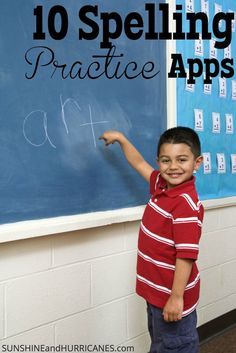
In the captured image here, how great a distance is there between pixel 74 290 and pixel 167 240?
0.46 metres

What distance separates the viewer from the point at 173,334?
5.30 ft

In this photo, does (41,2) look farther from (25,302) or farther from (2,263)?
(25,302)

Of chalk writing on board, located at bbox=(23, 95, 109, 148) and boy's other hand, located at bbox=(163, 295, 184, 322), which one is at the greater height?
chalk writing on board, located at bbox=(23, 95, 109, 148)

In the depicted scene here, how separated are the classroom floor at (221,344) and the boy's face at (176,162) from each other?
4.00ft

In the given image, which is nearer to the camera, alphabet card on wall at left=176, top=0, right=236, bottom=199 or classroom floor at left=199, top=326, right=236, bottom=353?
alphabet card on wall at left=176, top=0, right=236, bottom=199

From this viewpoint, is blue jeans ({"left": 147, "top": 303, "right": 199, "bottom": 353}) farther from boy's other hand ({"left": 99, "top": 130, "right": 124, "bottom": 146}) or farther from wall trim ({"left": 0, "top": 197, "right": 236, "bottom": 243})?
boy's other hand ({"left": 99, "top": 130, "right": 124, "bottom": 146})

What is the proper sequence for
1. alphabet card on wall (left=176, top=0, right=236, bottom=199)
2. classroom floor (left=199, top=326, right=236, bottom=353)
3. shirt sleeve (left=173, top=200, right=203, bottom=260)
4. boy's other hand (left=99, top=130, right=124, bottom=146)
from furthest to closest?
1. classroom floor (left=199, top=326, right=236, bottom=353)
2. alphabet card on wall (left=176, top=0, right=236, bottom=199)
3. boy's other hand (left=99, top=130, right=124, bottom=146)
4. shirt sleeve (left=173, top=200, right=203, bottom=260)

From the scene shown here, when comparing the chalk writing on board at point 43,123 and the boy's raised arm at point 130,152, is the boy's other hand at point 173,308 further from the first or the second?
the chalk writing on board at point 43,123

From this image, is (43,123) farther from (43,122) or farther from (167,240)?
(167,240)

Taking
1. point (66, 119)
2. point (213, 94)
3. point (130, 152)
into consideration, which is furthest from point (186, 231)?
point (213, 94)

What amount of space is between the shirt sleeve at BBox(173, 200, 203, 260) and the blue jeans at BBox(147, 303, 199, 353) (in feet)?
0.92

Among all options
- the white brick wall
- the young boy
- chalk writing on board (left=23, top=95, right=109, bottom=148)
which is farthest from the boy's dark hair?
the white brick wall

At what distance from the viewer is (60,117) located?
164cm

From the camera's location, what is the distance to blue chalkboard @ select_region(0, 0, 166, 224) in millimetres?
1497
